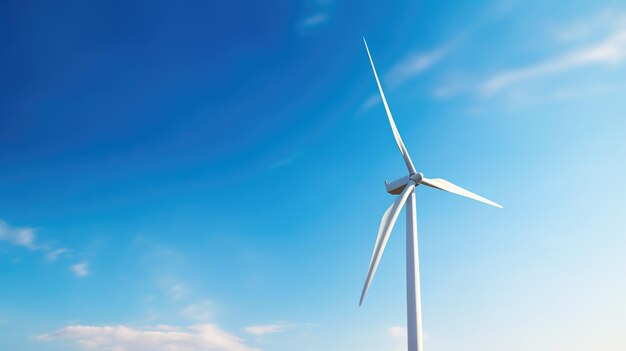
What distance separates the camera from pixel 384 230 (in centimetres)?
4894

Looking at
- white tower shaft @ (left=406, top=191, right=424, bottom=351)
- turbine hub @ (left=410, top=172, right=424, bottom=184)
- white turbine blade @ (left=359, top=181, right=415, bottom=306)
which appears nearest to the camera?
white tower shaft @ (left=406, top=191, right=424, bottom=351)

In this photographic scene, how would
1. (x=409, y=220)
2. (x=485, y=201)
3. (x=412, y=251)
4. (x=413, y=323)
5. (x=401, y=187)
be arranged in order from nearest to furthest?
Result: 1. (x=413, y=323)
2. (x=412, y=251)
3. (x=409, y=220)
4. (x=401, y=187)
5. (x=485, y=201)

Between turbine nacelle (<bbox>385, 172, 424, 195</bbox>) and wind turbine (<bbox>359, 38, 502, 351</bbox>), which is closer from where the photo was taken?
wind turbine (<bbox>359, 38, 502, 351</bbox>)

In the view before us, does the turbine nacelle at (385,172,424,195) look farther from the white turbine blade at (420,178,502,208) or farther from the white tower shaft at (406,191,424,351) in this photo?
the white tower shaft at (406,191,424,351)

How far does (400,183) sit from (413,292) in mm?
13952

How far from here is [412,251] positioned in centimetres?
4584

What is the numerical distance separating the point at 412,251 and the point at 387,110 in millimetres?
19708

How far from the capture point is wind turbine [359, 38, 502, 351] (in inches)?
1674

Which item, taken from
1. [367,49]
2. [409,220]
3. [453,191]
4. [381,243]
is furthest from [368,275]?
[367,49]

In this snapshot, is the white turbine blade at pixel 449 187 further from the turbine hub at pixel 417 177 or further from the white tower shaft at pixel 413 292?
the white tower shaft at pixel 413 292

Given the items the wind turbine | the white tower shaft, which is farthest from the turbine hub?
the white tower shaft

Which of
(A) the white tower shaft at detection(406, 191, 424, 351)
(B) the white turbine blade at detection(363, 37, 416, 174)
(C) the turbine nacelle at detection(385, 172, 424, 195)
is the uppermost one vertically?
(B) the white turbine blade at detection(363, 37, 416, 174)

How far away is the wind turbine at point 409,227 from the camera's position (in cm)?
4253

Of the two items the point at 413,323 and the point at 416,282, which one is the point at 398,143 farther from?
the point at 413,323
